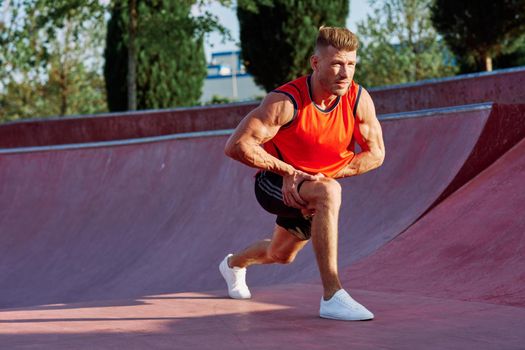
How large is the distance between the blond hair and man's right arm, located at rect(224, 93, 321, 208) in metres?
0.44

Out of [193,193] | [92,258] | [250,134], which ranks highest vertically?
[250,134]

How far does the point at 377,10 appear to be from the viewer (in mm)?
37000

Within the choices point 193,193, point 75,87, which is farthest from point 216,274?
point 75,87

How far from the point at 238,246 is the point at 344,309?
4.92 meters

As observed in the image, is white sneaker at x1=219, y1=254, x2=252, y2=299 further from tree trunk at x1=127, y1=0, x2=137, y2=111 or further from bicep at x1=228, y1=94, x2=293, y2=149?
tree trunk at x1=127, y1=0, x2=137, y2=111

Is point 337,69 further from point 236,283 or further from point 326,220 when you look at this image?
point 236,283

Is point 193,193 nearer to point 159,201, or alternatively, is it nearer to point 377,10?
point 159,201

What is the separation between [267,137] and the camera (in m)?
5.68

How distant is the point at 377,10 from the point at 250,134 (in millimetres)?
32435

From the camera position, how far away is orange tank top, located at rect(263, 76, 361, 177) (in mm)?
5676

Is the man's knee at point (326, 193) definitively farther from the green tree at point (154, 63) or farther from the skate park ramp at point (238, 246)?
the green tree at point (154, 63)

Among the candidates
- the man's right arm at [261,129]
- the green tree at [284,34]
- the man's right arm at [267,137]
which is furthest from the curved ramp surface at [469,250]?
the green tree at [284,34]

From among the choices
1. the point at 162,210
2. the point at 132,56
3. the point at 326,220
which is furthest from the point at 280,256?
the point at 132,56

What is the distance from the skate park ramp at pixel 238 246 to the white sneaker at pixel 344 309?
0.13 meters
